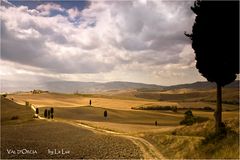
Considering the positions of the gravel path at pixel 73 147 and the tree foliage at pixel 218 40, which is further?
the tree foliage at pixel 218 40

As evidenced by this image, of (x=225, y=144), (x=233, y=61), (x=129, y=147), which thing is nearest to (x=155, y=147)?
(x=129, y=147)

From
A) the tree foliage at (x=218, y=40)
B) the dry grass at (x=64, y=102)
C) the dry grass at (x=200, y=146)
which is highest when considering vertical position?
the tree foliage at (x=218, y=40)

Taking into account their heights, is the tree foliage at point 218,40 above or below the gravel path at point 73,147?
above

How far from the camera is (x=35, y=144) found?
2536cm

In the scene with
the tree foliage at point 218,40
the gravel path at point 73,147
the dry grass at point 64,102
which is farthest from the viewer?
the dry grass at point 64,102

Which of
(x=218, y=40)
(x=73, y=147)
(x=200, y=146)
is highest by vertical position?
(x=218, y=40)

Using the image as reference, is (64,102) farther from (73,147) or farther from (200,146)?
(200,146)

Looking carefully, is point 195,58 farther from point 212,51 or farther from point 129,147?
point 129,147

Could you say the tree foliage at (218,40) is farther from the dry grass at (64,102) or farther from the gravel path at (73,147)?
the dry grass at (64,102)

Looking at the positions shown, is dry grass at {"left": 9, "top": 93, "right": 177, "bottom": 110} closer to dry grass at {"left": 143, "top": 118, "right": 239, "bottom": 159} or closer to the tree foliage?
dry grass at {"left": 143, "top": 118, "right": 239, "bottom": 159}

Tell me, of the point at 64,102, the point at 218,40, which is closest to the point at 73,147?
the point at 218,40

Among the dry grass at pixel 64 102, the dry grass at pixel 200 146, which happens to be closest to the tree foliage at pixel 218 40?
the dry grass at pixel 200 146

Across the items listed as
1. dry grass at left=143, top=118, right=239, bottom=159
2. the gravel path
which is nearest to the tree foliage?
dry grass at left=143, top=118, right=239, bottom=159

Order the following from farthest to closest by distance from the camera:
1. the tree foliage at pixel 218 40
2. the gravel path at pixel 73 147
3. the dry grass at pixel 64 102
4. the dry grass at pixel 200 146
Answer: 1. the dry grass at pixel 64 102
2. the tree foliage at pixel 218 40
3. the gravel path at pixel 73 147
4. the dry grass at pixel 200 146
